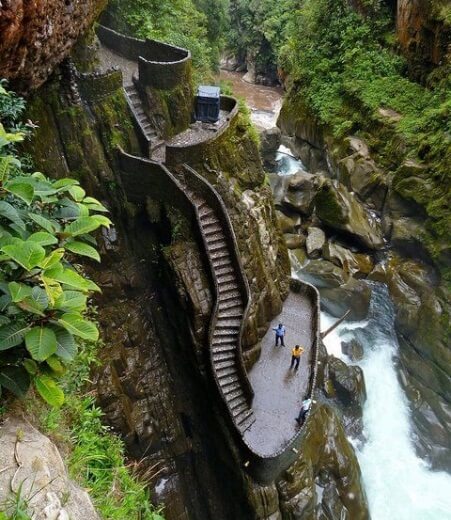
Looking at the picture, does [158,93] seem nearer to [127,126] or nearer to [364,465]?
[127,126]

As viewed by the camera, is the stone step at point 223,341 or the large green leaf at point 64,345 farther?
the stone step at point 223,341

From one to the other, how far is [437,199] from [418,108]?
652 centimetres

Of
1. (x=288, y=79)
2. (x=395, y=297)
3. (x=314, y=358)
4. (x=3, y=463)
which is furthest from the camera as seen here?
(x=288, y=79)

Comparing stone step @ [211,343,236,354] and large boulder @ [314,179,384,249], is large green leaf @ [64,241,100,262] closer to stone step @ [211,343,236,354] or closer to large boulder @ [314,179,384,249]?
stone step @ [211,343,236,354]

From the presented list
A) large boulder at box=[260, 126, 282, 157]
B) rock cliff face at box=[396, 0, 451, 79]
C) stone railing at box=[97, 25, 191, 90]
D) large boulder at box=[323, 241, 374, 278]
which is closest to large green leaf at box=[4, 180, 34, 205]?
stone railing at box=[97, 25, 191, 90]

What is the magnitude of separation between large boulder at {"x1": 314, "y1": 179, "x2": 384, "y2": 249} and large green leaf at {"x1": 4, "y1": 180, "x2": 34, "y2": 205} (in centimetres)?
1746

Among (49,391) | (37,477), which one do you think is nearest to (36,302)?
(49,391)

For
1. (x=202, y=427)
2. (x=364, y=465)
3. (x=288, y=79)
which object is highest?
Answer: (x=288, y=79)

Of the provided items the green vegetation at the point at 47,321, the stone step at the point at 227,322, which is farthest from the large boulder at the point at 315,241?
the green vegetation at the point at 47,321

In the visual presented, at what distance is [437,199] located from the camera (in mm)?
19734

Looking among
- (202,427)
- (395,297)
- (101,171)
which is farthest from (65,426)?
(395,297)

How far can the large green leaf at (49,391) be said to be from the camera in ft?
15.4

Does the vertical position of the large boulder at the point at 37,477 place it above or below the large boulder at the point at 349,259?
above

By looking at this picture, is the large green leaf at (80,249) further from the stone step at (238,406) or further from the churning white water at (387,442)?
the churning white water at (387,442)
